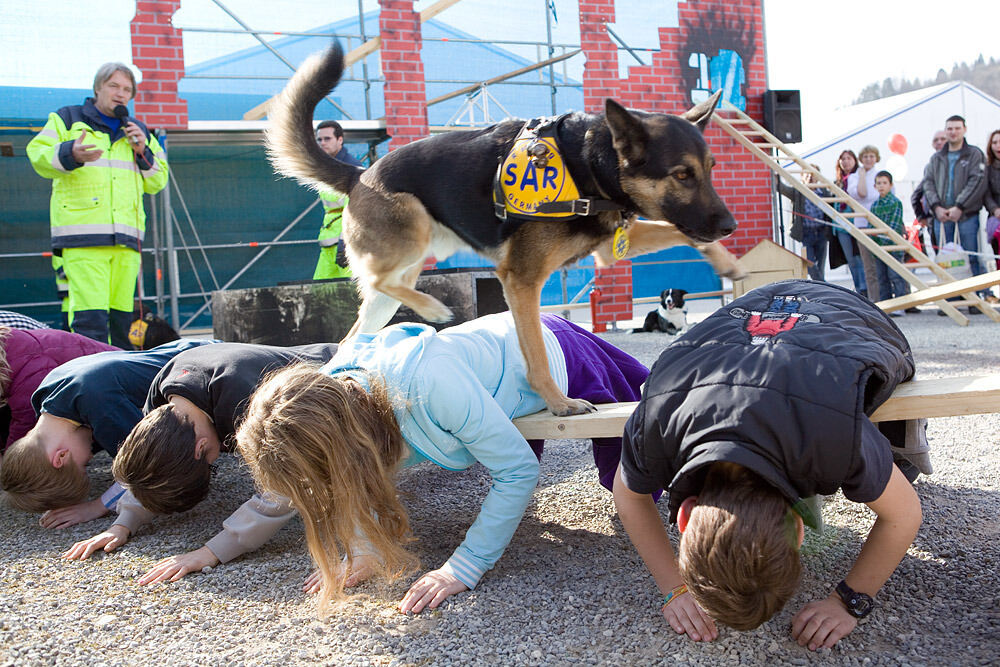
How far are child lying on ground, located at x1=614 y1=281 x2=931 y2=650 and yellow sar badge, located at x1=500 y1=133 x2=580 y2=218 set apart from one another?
0.83 metres

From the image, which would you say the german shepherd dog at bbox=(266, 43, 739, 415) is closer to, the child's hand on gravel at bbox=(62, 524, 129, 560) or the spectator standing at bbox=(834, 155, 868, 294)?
the child's hand on gravel at bbox=(62, 524, 129, 560)

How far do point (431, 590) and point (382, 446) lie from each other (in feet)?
1.36

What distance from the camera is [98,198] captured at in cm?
527

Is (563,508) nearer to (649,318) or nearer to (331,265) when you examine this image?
(331,265)

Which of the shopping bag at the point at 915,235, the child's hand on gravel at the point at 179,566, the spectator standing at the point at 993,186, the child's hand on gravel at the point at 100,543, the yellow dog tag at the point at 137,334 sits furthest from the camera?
the shopping bag at the point at 915,235

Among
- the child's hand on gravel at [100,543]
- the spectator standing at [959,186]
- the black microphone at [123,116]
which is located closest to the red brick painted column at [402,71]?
the black microphone at [123,116]

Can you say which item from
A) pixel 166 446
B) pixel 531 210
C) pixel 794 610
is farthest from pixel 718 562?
pixel 166 446

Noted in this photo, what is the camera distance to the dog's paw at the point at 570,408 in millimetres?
2561

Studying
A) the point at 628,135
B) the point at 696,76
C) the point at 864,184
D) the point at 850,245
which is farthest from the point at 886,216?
the point at 628,135

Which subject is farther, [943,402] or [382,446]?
[382,446]

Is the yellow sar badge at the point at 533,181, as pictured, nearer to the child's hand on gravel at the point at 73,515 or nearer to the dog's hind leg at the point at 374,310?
the dog's hind leg at the point at 374,310

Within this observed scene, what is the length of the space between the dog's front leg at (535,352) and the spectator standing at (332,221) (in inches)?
136

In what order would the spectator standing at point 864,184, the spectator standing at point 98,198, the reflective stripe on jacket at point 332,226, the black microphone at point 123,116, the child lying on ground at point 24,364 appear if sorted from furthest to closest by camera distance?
1. the spectator standing at point 864,184
2. the reflective stripe on jacket at point 332,226
3. the black microphone at point 123,116
4. the spectator standing at point 98,198
5. the child lying on ground at point 24,364

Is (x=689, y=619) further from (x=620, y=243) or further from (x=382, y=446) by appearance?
(x=620, y=243)
